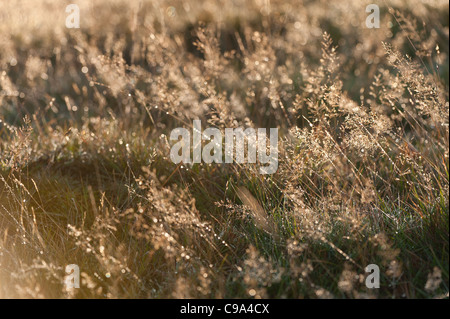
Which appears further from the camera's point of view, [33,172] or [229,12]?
[229,12]

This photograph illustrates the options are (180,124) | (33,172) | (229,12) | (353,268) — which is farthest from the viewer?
(229,12)

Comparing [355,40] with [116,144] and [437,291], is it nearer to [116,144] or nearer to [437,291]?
[116,144]

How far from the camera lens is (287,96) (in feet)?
12.5

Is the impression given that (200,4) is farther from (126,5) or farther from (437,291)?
(437,291)

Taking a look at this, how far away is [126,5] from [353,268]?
691cm

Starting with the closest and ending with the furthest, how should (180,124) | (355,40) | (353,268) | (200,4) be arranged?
(353,268) → (180,124) → (355,40) → (200,4)

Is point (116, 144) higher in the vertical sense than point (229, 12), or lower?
lower

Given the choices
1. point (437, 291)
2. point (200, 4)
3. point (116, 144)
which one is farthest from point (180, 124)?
point (200, 4)

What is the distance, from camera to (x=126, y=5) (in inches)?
301

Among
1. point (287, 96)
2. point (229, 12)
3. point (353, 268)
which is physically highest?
point (229, 12)
